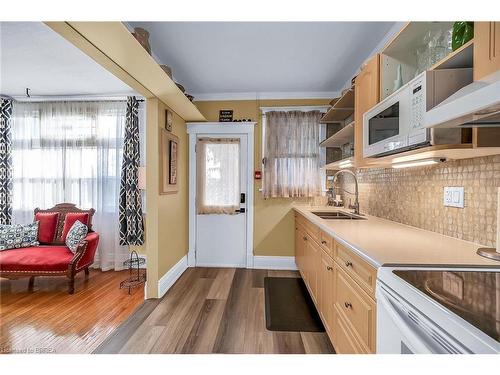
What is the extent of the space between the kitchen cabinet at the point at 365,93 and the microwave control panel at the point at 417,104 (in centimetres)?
62

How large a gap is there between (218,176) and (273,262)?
5.30 feet

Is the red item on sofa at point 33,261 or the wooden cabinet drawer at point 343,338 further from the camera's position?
the red item on sofa at point 33,261

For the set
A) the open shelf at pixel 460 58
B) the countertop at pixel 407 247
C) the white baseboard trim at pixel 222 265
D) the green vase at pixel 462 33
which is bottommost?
the white baseboard trim at pixel 222 265

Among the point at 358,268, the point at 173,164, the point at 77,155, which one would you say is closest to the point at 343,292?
A: the point at 358,268

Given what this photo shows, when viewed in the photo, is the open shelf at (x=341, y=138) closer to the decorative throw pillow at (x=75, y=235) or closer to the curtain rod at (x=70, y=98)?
the curtain rod at (x=70, y=98)

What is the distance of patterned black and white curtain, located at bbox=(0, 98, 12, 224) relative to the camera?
12.6ft

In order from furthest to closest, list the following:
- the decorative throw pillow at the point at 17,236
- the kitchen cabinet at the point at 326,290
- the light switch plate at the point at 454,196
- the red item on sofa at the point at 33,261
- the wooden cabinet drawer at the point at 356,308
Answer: the decorative throw pillow at the point at 17,236
the red item on sofa at the point at 33,261
the kitchen cabinet at the point at 326,290
the light switch plate at the point at 454,196
the wooden cabinet drawer at the point at 356,308

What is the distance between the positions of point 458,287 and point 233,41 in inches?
102

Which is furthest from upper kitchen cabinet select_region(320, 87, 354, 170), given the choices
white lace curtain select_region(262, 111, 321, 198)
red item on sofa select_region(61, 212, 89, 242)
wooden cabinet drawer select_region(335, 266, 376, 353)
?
red item on sofa select_region(61, 212, 89, 242)

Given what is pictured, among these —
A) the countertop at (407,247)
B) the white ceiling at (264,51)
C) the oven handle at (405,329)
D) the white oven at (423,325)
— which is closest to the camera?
the white oven at (423,325)

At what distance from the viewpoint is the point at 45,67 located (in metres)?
2.98

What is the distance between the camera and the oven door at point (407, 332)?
1.96 feet

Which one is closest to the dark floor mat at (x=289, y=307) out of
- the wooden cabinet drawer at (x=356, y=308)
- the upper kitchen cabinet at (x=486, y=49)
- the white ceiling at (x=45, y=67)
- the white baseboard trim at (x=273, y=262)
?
the white baseboard trim at (x=273, y=262)

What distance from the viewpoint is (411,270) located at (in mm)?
1000
